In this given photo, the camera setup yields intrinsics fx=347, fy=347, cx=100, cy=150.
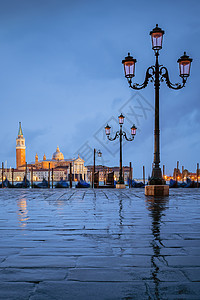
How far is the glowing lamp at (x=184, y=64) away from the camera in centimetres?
994

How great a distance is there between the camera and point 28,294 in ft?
5.70

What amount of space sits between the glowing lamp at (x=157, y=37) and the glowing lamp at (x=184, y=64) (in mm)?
741

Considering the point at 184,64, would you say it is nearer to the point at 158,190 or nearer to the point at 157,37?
the point at 157,37

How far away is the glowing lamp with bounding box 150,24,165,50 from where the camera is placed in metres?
9.77

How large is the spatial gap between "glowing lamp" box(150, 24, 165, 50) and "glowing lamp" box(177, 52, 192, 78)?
0.74 m

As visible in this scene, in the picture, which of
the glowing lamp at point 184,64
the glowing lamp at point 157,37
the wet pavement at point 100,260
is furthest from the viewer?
the glowing lamp at point 184,64

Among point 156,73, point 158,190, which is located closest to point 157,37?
point 156,73

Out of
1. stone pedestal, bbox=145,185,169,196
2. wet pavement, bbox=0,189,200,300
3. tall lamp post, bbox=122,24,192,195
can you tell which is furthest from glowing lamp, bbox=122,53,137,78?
wet pavement, bbox=0,189,200,300

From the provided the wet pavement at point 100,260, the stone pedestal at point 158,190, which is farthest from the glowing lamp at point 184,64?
the wet pavement at point 100,260

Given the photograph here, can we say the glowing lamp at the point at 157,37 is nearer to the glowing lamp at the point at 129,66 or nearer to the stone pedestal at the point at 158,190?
the glowing lamp at the point at 129,66

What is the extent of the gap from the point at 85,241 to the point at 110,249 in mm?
372

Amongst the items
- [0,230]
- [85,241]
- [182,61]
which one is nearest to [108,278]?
[85,241]

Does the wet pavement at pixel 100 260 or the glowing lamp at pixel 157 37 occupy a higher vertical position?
the glowing lamp at pixel 157 37

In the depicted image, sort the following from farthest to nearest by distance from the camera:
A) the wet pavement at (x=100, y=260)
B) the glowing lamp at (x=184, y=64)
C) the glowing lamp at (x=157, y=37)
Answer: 1. the glowing lamp at (x=184, y=64)
2. the glowing lamp at (x=157, y=37)
3. the wet pavement at (x=100, y=260)
